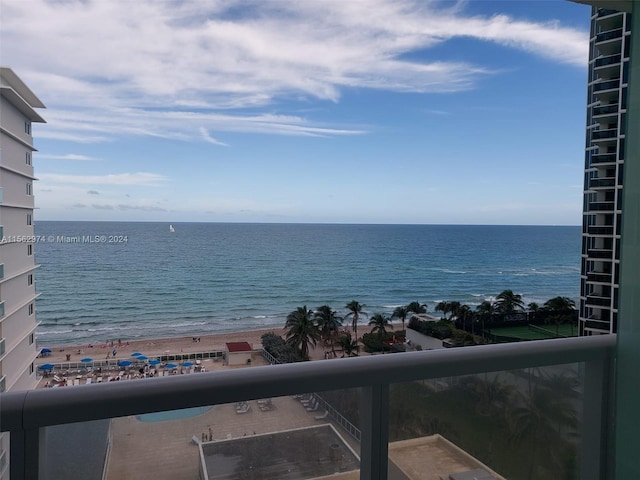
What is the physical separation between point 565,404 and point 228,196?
24645 millimetres

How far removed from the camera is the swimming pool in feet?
2.15

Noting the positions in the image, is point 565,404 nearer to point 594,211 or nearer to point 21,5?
point 594,211

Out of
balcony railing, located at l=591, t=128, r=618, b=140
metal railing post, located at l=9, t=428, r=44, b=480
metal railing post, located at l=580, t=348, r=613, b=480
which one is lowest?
metal railing post, located at l=580, t=348, r=613, b=480

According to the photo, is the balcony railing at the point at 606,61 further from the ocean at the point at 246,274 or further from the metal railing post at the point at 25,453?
the ocean at the point at 246,274

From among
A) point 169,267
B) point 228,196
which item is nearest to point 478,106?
point 228,196

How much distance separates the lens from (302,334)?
348 inches

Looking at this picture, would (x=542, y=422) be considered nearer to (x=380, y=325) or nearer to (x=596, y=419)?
(x=596, y=419)

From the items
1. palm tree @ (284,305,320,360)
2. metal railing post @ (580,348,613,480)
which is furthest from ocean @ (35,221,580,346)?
metal railing post @ (580,348,613,480)

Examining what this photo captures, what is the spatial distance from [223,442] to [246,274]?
68.1 feet

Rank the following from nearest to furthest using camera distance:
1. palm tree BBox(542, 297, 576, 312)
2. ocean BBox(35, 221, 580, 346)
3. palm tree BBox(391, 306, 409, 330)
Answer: palm tree BBox(542, 297, 576, 312) → palm tree BBox(391, 306, 409, 330) → ocean BBox(35, 221, 580, 346)

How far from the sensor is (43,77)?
45.6 ft

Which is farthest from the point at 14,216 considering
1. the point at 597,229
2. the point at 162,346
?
the point at 162,346

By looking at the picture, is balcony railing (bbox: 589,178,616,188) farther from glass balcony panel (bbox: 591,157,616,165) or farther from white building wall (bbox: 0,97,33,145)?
white building wall (bbox: 0,97,33,145)

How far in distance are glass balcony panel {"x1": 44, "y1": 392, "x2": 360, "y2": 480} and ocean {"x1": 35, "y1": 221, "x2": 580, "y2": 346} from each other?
37.1 ft
